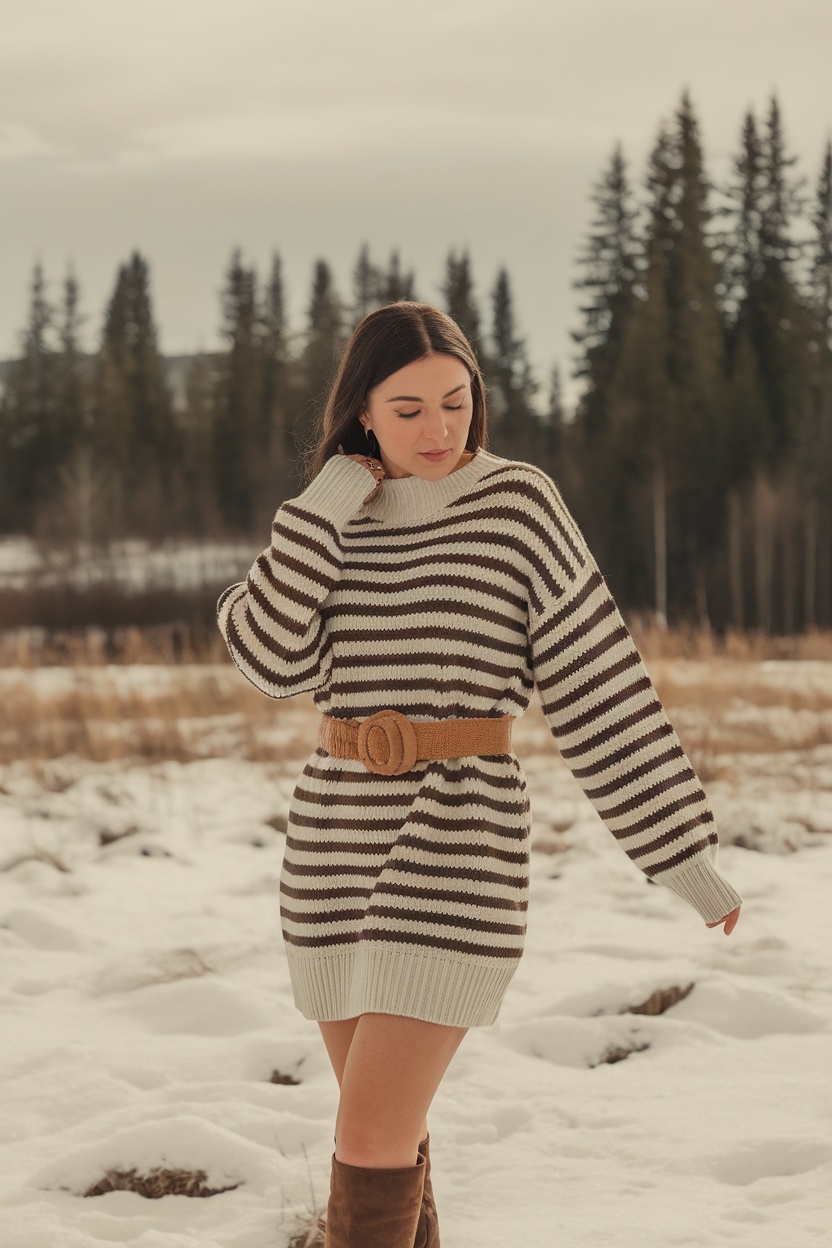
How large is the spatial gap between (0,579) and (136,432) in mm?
9017

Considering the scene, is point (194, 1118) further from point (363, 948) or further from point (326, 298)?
point (326, 298)

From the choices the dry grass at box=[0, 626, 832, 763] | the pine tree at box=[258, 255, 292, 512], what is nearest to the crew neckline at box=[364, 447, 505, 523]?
the dry grass at box=[0, 626, 832, 763]

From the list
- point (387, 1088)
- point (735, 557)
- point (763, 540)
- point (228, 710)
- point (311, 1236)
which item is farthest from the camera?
point (735, 557)

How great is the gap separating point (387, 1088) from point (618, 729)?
2.08 feet

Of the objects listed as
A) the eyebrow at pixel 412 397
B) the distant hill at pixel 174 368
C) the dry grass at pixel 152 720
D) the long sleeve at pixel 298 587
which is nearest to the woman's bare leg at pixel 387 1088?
the long sleeve at pixel 298 587

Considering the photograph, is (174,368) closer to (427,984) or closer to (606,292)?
(606,292)

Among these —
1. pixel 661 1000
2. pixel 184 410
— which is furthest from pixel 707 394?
pixel 661 1000

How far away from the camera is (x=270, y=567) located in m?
2.10

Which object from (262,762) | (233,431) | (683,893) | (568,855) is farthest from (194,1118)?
(233,431)

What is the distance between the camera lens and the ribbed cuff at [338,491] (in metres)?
2.10

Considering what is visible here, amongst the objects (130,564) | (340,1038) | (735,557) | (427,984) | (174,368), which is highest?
(174,368)

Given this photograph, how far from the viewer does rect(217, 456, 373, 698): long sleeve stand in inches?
81.4

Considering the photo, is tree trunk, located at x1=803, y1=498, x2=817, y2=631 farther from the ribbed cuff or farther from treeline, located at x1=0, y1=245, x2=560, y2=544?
the ribbed cuff

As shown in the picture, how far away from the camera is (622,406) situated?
122ft
